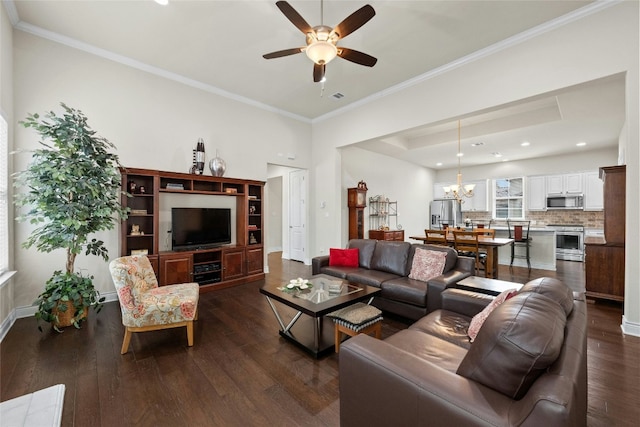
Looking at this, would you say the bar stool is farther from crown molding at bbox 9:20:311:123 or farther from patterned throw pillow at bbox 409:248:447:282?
crown molding at bbox 9:20:311:123

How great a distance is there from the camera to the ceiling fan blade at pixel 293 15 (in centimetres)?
221

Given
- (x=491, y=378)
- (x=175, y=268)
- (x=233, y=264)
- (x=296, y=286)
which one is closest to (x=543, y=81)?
(x=491, y=378)

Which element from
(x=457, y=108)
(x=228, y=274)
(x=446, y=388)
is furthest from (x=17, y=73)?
(x=457, y=108)

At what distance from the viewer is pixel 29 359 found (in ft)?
7.60

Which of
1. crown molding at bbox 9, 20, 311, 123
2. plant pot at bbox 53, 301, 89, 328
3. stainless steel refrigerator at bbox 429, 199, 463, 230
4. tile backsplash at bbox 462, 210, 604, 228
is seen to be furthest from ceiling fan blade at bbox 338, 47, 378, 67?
tile backsplash at bbox 462, 210, 604, 228

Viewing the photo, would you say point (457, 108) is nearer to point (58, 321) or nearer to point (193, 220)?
point (193, 220)

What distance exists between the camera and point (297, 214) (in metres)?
7.04

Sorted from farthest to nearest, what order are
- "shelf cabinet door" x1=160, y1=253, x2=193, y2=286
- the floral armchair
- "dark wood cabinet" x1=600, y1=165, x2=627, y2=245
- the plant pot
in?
"shelf cabinet door" x1=160, y1=253, x2=193, y2=286
"dark wood cabinet" x1=600, y1=165, x2=627, y2=245
the plant pot
the floral armchair

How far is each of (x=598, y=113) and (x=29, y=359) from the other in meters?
8.04

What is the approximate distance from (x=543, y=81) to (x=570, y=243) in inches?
229

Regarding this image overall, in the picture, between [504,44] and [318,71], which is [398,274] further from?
[504,44]

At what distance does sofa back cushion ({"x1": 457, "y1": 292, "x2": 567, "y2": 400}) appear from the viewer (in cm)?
100

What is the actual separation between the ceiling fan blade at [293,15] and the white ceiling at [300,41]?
2.08 ft

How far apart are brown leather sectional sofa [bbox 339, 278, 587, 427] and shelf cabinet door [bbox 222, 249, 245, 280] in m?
3.58
